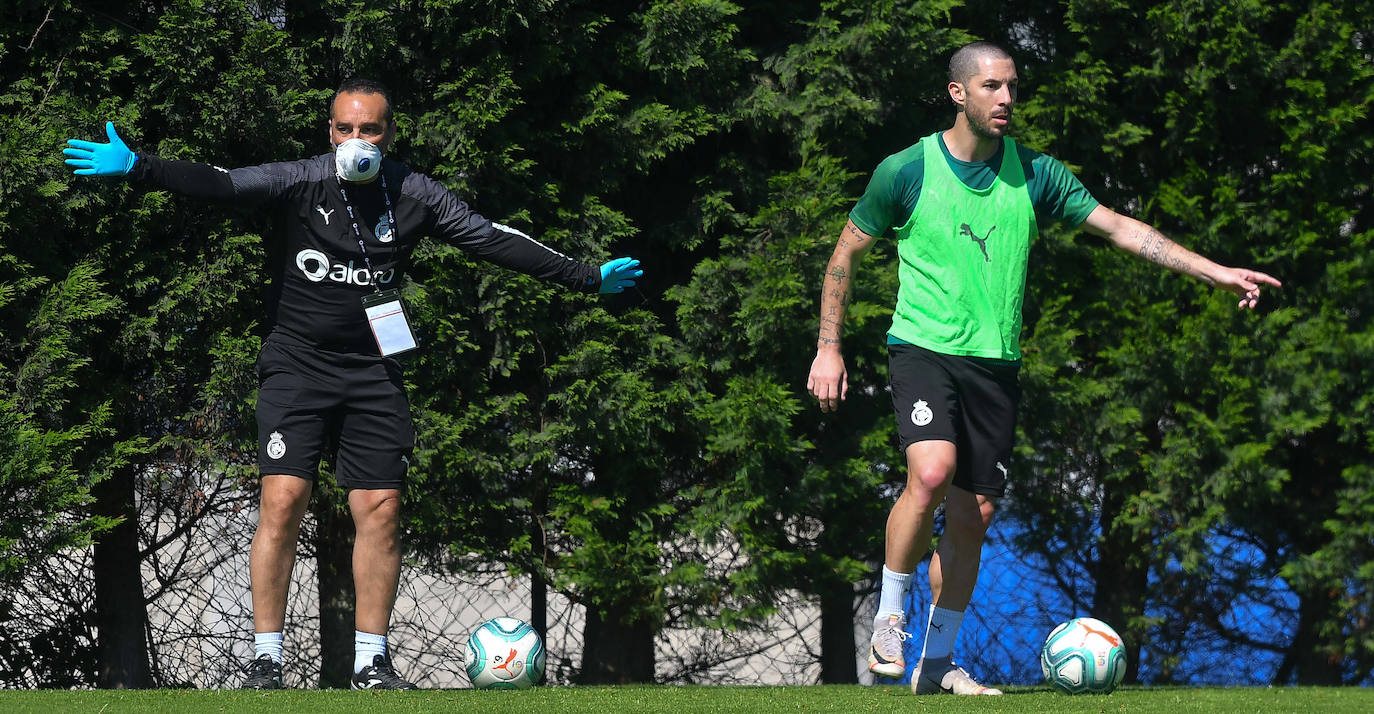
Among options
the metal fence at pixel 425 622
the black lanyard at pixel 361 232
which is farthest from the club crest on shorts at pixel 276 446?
the metal fence at pixel 425 622

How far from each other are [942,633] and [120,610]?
364 cm

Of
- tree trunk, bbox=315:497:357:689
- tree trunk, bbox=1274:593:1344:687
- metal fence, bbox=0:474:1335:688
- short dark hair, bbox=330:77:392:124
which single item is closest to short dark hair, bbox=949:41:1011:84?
short dark hair, bbox=330:77:392:124

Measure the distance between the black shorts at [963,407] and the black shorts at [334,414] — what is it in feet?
5.34

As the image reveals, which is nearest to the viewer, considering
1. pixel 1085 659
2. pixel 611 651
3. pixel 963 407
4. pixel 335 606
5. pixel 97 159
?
pixel 97 159

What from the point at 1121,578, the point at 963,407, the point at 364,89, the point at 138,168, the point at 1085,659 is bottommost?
the point at 1085,659

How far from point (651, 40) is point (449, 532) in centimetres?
227

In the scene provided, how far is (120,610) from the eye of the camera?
19.9 ft

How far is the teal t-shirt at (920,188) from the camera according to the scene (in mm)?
4418

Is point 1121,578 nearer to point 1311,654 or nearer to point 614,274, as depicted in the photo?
point 1311,654

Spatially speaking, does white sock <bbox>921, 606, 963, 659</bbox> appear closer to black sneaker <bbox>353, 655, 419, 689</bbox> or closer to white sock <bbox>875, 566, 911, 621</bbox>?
white sock <bbox>875, 566, 911, 621</bbox>

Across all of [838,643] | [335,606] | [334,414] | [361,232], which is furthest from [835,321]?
[335,606]

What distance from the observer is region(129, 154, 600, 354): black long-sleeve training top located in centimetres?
452

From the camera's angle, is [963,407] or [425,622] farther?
[425,622]

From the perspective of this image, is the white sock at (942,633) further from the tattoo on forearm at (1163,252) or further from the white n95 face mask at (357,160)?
the white n95 face mask at (357,160)
